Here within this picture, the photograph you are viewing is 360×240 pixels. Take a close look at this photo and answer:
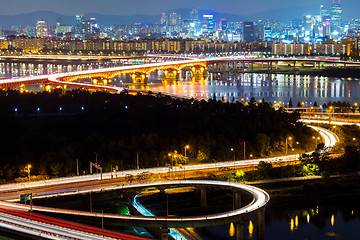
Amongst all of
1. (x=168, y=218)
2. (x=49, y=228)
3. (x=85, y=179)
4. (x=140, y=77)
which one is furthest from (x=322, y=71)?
(x=49, y=228)

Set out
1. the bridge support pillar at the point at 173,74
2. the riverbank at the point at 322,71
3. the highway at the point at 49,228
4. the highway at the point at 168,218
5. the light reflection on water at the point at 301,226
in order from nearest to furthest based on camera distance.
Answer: the highway at the point at 49,228
the highway at the point at 168,218
the light reflection on water at the point at 301,226
the bridge support pillar at the point at 173,74
the riverbank at the point at 322,71

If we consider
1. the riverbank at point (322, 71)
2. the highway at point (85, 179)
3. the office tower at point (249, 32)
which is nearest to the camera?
the highway at point (85, 179)

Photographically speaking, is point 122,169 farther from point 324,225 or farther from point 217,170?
point 324,225

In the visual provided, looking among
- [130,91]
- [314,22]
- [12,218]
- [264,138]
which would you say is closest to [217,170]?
[264,138]

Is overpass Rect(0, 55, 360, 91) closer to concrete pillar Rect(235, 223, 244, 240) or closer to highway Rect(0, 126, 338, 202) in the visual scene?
highway Rect(0, 126, 338, 202)

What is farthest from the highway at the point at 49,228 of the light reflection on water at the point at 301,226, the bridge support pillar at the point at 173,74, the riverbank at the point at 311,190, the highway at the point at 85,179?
the bridge support pillar at the point at 173,74

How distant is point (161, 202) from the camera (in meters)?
10.5

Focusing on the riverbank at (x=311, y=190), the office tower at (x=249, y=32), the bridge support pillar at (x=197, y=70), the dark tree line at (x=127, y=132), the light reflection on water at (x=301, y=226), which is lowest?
the light reflection on water at (x=301, y=226)

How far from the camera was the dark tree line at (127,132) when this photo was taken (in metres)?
12.3

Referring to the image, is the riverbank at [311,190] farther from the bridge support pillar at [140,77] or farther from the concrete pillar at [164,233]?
the bridge support pillar at [140,77]

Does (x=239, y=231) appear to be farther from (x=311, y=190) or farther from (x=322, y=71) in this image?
(x=322, y=71)

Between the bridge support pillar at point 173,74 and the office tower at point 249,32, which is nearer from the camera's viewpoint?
the bridge support pillar at point 173,74

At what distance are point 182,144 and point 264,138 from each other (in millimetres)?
1886

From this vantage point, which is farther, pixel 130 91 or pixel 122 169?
pixel 130 91
